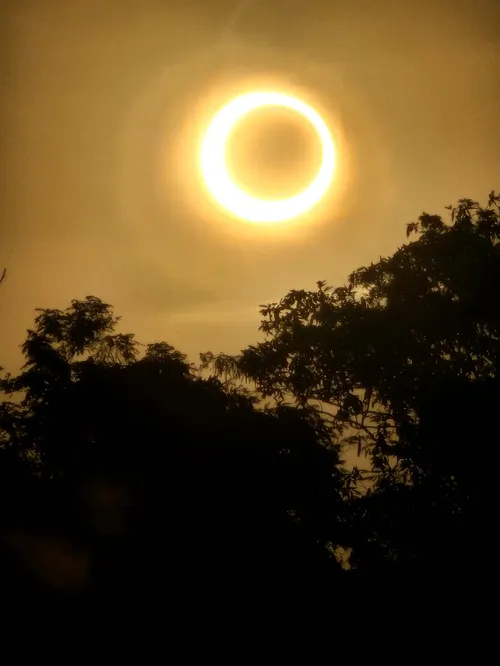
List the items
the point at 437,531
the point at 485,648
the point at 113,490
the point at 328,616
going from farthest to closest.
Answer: the point at 113,490 < the point at 328,616 < the point at 437,531 < the point at 485,648

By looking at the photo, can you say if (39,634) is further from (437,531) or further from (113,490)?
(437,531)

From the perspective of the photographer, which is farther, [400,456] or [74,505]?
[74,505]

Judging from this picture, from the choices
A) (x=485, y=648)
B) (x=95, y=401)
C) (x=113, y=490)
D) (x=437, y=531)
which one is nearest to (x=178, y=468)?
(x=113, y=490)

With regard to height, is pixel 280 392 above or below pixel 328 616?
above

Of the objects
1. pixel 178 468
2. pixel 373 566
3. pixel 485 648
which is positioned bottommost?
pixel 485 648

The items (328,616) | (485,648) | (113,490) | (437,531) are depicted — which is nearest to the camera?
(485,648)

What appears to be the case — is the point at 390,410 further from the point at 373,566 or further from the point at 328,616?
the point at 328,616

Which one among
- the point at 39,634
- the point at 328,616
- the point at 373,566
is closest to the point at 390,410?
the point at 373,566

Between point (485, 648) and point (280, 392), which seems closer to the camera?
point (485, 648)

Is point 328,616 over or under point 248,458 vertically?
under
